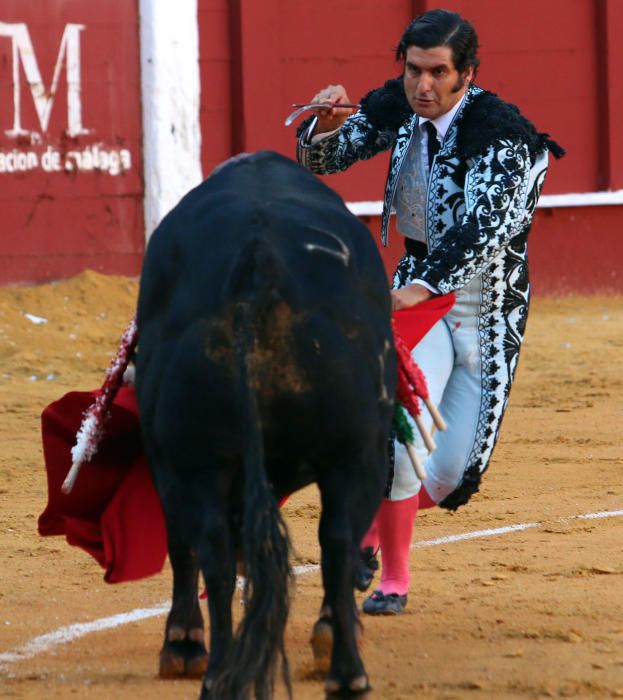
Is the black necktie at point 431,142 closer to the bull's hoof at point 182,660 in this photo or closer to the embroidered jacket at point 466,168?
the embroidered jacket at point 466,168

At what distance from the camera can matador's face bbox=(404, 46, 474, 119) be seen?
3.58m

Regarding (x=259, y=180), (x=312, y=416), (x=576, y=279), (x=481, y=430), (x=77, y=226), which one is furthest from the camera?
(x=576, y=279)

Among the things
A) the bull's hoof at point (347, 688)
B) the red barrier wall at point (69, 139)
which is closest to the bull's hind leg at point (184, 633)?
the bull's hoof at point (347, 688)

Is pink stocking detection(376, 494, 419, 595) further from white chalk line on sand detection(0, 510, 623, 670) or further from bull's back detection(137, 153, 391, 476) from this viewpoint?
bull's back detection(137, 153, 391, 476)

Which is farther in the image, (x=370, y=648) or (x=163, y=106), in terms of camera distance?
(x=163, y=106)

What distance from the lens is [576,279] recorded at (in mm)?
10578

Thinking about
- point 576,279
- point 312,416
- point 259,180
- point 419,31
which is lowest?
point 576,279

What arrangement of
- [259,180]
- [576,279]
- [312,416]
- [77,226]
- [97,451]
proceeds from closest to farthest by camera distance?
[312,416] → [259,180] → [97,451] → [77,226] → [576,279]

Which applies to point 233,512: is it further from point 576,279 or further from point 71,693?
point 576,279

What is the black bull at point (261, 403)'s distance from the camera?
→ 2656 millimetres

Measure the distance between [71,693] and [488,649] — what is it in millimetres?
914

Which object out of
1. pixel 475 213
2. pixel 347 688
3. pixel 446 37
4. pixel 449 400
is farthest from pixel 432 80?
pixel 347 688

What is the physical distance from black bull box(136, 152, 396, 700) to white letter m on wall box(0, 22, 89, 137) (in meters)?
6.70

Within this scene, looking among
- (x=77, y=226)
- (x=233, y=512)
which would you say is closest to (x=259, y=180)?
(x=233, y=512)
